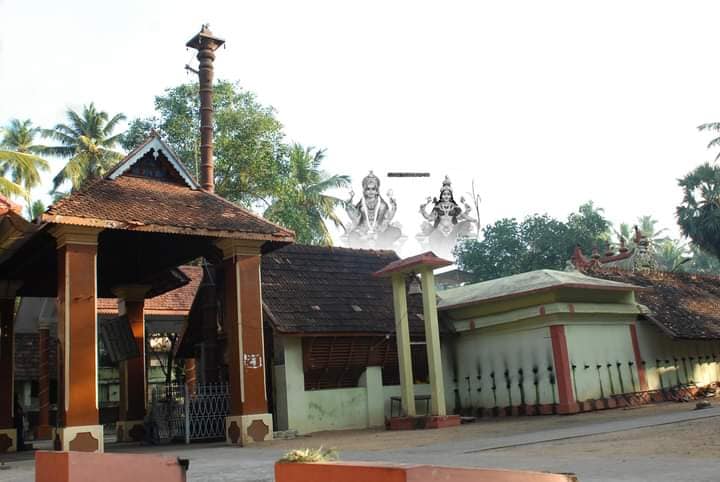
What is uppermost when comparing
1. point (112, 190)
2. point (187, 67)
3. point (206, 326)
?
point (187, 67)

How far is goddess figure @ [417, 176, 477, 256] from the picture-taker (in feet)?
130

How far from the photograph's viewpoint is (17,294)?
65.2ft

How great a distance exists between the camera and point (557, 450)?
9891mm

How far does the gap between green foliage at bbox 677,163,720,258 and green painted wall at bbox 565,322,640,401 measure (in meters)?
15.6

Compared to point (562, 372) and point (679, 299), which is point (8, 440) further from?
point (679, 299)

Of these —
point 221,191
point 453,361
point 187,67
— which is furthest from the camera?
point 221,191

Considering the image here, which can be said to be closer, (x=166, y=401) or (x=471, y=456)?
(x=471, y=456)

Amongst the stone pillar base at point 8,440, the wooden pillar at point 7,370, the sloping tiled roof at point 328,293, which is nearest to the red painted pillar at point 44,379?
the wooden pillar at point 7,370

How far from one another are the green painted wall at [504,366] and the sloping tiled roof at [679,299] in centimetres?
433

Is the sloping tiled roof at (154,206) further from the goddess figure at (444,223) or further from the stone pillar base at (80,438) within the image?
the goddess figure at (444,223)

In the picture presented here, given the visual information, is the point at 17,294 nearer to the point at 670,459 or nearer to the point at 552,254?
the point at 670,459

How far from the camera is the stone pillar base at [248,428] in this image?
15.7m

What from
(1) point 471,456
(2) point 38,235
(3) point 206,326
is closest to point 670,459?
(1) point 471,456

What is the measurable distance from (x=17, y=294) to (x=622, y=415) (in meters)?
15.8
